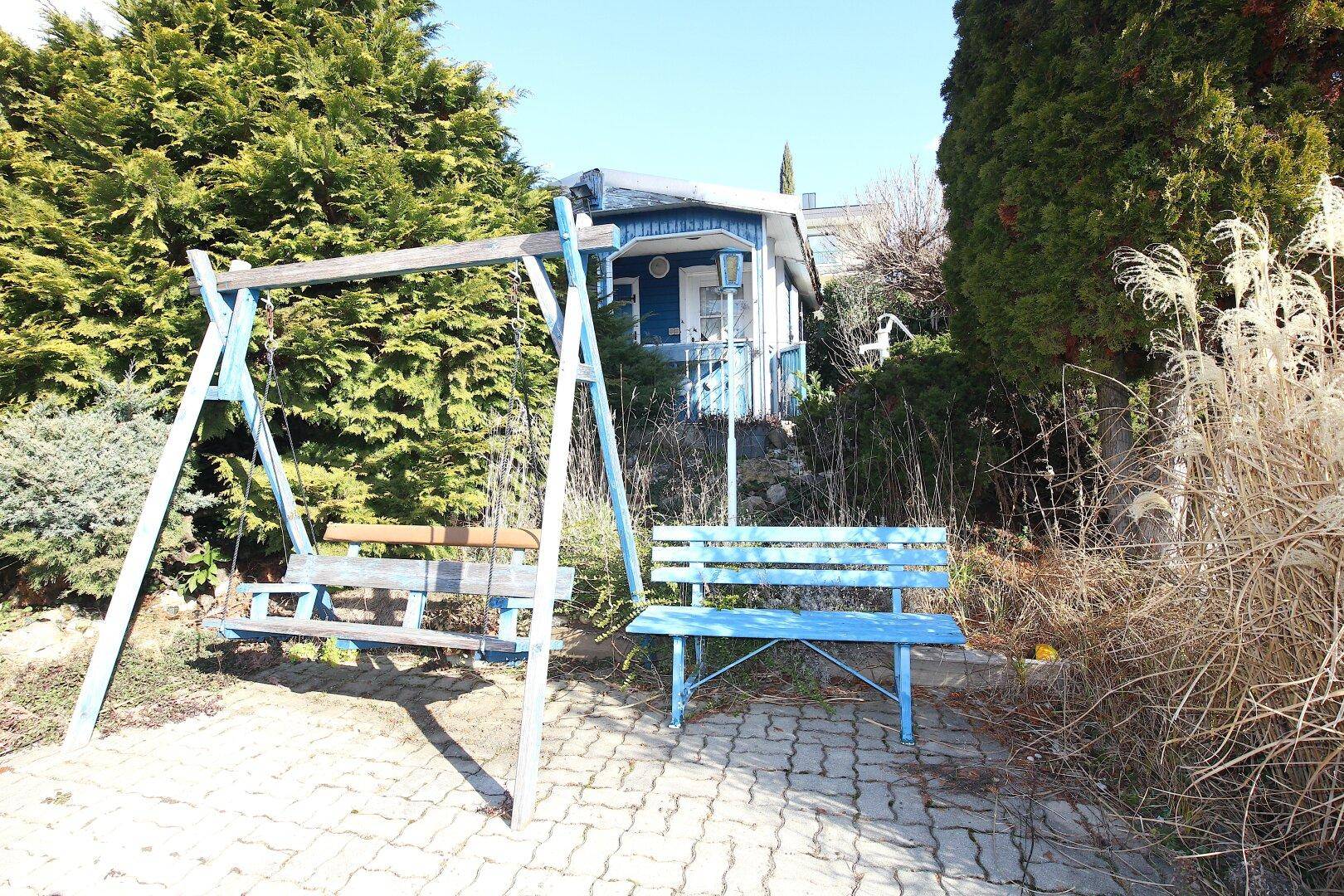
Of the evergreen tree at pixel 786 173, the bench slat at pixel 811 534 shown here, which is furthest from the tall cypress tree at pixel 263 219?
the evergreen tree at pixel 786 173

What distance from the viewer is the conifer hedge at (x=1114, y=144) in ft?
11.8

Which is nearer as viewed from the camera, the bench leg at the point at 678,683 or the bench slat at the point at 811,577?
the bench leg at the point at 678,683

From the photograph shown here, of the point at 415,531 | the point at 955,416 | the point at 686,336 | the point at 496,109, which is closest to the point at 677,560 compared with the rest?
the point at 415,531

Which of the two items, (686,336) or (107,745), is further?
(686,336)

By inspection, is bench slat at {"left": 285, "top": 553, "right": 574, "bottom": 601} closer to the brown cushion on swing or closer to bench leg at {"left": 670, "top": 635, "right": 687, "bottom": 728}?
the brown cushion on swing

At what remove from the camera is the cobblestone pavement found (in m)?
2.45

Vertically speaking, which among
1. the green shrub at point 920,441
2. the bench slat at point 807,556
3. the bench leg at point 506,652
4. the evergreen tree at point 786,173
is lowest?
the bench leg at point 506,652

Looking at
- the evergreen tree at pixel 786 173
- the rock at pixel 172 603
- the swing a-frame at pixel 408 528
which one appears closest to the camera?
the swing a-frame at pixel 408 528

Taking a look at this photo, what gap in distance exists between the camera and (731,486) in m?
4.77

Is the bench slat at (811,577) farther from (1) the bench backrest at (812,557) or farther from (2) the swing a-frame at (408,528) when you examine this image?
(2) the swing a-frame at (408,528)

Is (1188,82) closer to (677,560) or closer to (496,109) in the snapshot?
(677,560)

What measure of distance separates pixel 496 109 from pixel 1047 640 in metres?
5.35

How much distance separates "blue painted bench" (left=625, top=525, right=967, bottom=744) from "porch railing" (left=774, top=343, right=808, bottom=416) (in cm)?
804

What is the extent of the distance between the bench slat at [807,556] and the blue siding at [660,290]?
32.0ft
